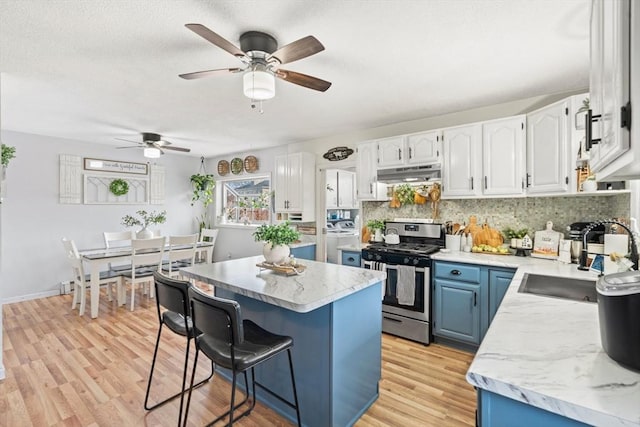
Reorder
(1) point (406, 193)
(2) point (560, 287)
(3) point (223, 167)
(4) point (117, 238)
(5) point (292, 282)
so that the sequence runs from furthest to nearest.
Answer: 1. (3) point (223, 167)
2. (4) point (117, 238)
3. (1) point (406, 193)
4. (2) point (560, 287)
5. (5) point (292, 282)

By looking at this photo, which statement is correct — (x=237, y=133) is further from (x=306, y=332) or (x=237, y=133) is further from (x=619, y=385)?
(x=619, y=385)

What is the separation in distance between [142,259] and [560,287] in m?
4.50

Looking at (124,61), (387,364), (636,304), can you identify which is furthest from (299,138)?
(636,304)

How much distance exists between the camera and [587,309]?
1424 millimetres

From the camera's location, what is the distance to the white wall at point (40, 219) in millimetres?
4547

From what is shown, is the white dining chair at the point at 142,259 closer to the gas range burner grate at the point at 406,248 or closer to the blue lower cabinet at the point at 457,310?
the gas range burner grate at the point at 406,248

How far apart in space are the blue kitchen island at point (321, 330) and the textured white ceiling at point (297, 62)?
163 centimetres

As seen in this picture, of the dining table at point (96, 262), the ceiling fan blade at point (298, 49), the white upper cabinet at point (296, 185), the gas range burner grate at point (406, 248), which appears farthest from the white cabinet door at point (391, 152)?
the dining table at point (96, 262)

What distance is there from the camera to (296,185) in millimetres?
4887

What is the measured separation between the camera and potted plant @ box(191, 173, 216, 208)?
6492 mm

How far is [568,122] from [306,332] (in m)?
2.75

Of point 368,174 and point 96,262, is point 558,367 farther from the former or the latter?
point 96,262

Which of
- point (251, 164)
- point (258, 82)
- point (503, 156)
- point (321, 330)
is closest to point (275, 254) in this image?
point (321, 330)

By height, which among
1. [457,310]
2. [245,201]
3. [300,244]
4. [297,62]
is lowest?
[457,310]
